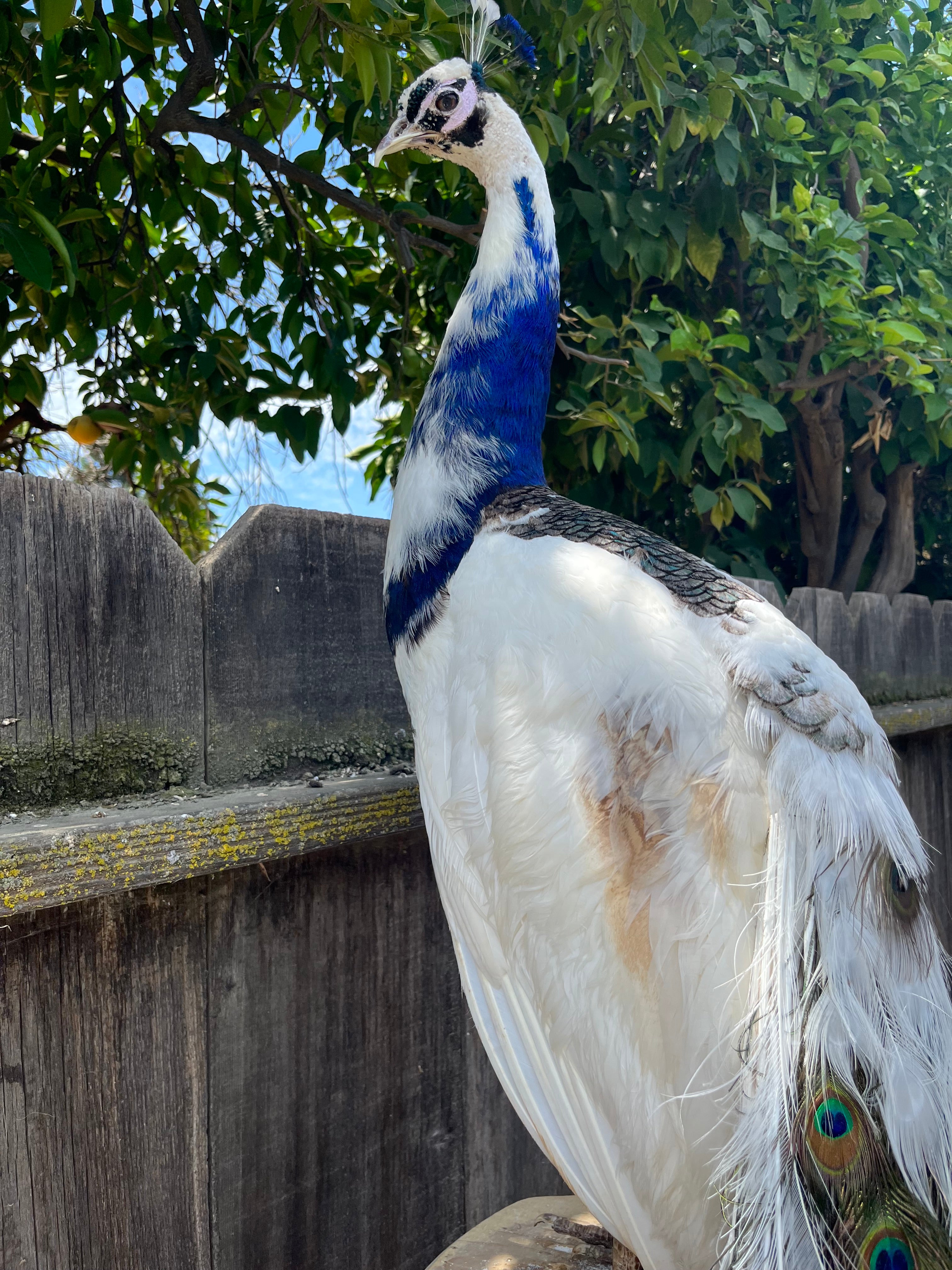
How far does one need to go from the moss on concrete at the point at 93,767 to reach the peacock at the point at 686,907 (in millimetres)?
389

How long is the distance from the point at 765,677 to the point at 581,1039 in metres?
0.55

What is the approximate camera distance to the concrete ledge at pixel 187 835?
125 cm

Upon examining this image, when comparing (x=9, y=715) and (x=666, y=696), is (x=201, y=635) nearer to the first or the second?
(x=9, y=715)

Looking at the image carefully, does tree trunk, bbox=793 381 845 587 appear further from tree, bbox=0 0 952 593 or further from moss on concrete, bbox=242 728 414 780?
moss on concrete, bbox=242 728 414 780

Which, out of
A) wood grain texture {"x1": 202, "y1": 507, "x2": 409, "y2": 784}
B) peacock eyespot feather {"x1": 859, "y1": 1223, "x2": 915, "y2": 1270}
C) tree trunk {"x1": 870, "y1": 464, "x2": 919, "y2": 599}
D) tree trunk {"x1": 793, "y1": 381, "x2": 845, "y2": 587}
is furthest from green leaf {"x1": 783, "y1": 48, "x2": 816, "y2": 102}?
peacock eyespot feather {"x1": 859, "y1": 1223, "x2": 915, "y2": 1270}

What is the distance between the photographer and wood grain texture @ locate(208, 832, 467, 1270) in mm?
1612

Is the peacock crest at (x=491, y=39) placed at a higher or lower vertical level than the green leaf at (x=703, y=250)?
higher

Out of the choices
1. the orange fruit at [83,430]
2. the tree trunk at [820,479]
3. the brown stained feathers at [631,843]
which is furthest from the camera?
the tree trunk at [820,479]

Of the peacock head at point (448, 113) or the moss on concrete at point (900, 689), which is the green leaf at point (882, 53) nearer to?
the peacock head at point (448, 113)

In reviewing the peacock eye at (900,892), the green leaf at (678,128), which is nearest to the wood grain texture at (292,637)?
the peacock eye at (900,892)

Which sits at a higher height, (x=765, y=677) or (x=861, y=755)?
(x=765, y=677)

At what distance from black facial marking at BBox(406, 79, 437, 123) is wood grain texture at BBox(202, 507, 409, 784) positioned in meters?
0.76

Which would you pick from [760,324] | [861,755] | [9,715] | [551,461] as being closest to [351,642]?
[9,715]

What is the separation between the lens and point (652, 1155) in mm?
1308
